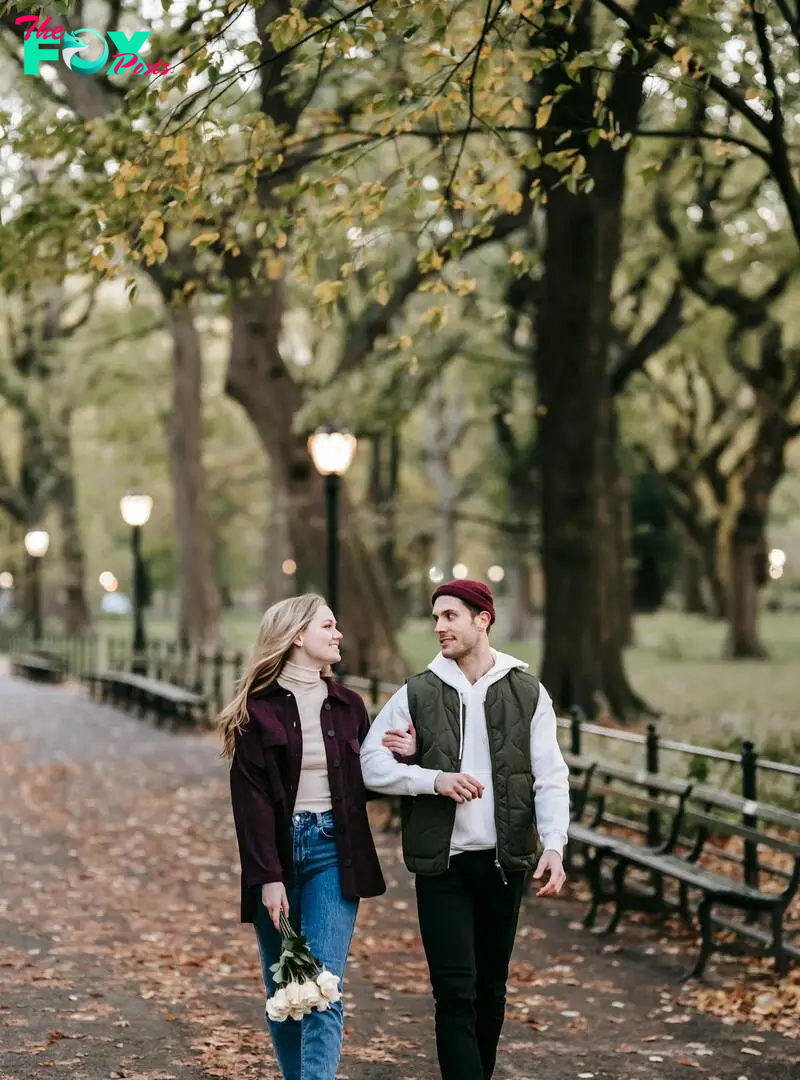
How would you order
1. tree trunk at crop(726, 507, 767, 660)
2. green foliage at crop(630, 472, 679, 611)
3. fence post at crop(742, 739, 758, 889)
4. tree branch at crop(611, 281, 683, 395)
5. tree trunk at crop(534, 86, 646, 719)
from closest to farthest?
fence post at crop(742, 739, 758, 889) < tree trunk at crop(534, 86, 646, 719) < tree branch at crop(611, 281, 683, 395) < tree trunk at crop(726, 507, 767, 660) < green foliage at crop(630, 472, 679, 611)

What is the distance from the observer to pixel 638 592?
60625 mm

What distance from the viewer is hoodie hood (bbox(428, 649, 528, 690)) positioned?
17.0ft

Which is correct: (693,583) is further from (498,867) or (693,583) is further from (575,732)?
(498,867)

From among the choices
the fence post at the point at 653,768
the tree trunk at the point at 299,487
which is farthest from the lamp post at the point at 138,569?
the fence post at the point at 653,768

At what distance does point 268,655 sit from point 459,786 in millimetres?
740

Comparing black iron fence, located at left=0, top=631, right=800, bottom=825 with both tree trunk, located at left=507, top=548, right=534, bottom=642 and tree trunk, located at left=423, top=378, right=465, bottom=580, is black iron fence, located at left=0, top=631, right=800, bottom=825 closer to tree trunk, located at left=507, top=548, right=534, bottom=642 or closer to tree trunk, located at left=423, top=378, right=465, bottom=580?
tree trunk, located at left=423, top=378, right=465, bottom=580

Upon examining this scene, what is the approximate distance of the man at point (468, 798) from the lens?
5055mm

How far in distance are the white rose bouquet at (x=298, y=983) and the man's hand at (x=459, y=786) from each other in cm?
64

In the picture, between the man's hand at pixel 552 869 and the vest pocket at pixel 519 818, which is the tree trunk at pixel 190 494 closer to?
the vest pocket at pixel 519 818

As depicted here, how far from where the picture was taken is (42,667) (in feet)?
115

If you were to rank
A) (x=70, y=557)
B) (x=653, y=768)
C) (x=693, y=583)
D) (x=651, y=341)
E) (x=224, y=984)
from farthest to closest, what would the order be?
(x=693, y=583) < (x=70, y=557) < (x=651, y=341) < (x=653, y=768) < (x=224, y=984)

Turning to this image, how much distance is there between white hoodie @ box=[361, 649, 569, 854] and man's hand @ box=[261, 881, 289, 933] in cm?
45

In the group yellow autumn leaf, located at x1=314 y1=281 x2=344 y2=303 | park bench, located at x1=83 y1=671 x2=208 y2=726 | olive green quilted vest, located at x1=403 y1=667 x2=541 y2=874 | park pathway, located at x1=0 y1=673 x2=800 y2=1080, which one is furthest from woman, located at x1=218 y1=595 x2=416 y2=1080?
park bench, located at x1=83 y1=671 x2=208 y2=726

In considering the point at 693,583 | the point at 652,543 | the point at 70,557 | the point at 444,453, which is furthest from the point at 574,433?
the point at 652,543
